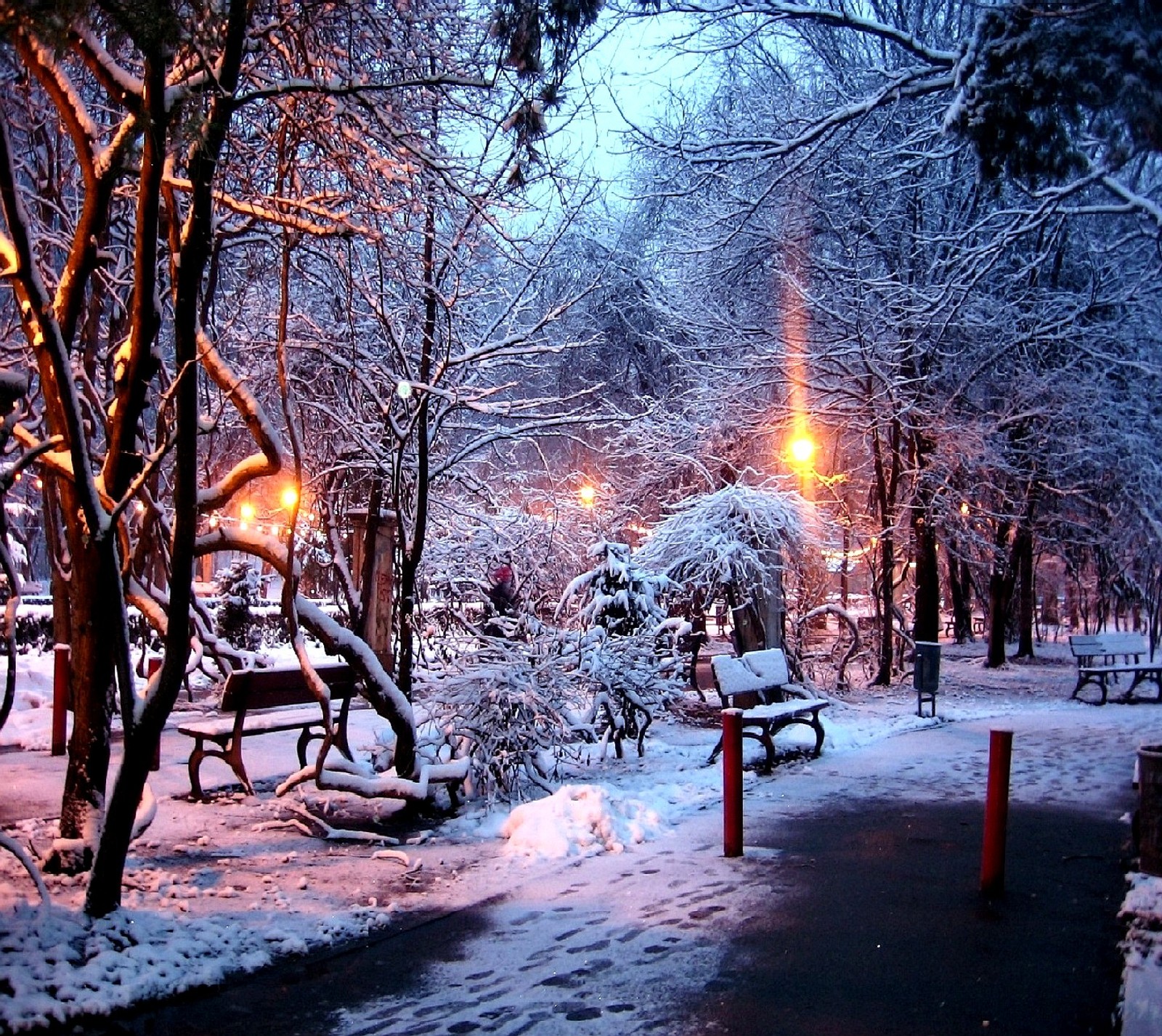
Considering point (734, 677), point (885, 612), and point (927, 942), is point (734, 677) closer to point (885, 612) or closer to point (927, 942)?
point (927, 942)

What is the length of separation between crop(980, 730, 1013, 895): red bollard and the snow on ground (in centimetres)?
73

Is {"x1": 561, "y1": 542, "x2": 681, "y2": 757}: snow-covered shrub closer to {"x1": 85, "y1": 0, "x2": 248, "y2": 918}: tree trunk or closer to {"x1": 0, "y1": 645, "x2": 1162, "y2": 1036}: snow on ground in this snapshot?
{"x1": 0, "y1": 645, "x2": 1162, "y2": 1036}: snow on ground

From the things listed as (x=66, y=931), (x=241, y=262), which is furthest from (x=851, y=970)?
(x=241, y=262)

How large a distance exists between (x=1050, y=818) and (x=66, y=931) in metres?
7.11

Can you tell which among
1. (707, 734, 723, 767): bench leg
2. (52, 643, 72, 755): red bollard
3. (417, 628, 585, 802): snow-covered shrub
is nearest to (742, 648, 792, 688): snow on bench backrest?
(707, 734, 723, 767): bench leg

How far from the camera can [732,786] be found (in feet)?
23.8

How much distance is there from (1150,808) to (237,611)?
16.7m

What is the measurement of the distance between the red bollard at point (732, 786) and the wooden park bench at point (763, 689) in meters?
3.12

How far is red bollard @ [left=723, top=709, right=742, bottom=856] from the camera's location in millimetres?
7262

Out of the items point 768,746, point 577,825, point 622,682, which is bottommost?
point 577,825

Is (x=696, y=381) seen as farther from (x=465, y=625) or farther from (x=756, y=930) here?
(x=756, y=930)

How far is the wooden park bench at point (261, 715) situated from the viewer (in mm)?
8773

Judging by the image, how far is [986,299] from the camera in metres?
17.6

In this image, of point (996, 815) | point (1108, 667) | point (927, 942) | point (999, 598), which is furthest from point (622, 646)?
point (999, 598)
